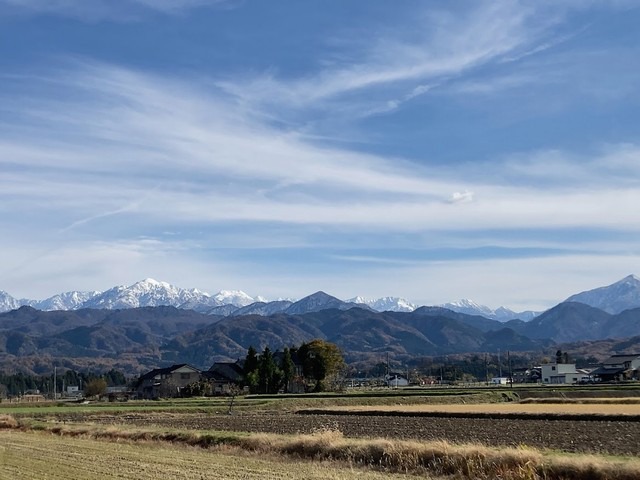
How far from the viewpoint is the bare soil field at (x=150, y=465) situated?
18875mm

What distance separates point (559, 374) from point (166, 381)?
69793 mm

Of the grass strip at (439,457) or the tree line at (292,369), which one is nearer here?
the grass strip at (439,457)

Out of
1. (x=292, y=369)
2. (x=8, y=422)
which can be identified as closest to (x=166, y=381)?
(x=292, y=369)

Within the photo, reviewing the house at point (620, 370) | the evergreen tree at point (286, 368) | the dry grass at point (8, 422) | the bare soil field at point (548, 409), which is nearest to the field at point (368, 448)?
the dry grass at point (8, 422)

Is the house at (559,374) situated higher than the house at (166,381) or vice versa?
the house at (166,381)

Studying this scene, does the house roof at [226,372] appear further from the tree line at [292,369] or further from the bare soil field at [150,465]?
the bare soil field at [150,465]

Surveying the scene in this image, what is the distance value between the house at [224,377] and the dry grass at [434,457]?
73.4 meters

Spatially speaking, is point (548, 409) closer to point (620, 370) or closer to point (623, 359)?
point (620, 370)

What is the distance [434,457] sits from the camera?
850 inches

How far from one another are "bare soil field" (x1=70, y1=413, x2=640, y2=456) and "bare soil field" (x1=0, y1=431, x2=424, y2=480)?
908cm

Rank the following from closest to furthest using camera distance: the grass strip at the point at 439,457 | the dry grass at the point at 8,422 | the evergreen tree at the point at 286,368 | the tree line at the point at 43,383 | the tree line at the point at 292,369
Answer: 1. the grass strip at the point at 439,457
2. the dry grass at the point at 8,422
3. the tree line at the point at 292,369
4. the evergreen tree at the point at 286,368
5. the tree line at the point at 43,383

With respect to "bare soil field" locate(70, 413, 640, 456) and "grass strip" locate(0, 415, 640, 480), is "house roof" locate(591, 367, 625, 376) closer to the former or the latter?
"bare soil field" locate(70, 413, 640, 456)

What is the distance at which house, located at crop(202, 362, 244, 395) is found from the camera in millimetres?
104844

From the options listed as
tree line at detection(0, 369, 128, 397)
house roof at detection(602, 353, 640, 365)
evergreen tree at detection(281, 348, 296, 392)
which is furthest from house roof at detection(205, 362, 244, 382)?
house roof at detection(602, 353, 640, 365)
